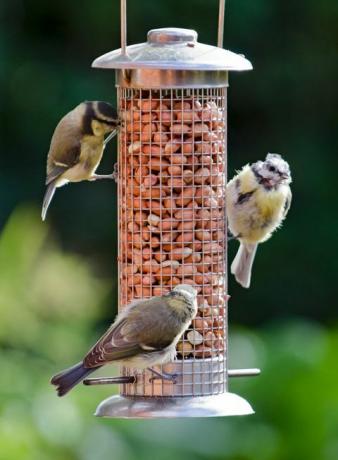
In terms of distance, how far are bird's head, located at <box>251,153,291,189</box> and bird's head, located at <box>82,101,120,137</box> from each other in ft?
2.57

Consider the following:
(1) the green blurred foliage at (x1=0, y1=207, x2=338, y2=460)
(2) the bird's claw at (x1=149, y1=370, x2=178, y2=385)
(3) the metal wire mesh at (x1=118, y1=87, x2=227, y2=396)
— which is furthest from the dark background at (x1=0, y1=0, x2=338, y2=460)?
(2) the bird's claw at (x1=149, y1=370, x2=178, y2=385)

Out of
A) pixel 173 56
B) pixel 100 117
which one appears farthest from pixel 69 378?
pixel 173 56

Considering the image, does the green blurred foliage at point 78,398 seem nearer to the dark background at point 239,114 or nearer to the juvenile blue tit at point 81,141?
the juvenile blue tit at point 81,141

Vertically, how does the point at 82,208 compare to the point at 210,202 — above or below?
below

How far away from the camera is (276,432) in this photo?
344 inches

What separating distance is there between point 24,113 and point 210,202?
6199 millimetres

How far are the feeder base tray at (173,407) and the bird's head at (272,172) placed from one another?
40.9 inches

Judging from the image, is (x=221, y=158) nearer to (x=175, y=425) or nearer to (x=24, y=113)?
(x=175, y=425)

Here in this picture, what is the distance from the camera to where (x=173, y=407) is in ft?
20.5

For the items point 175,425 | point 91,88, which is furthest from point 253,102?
point 175,425

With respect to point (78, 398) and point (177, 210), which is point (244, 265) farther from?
point (78, 398)

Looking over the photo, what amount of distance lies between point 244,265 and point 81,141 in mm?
973

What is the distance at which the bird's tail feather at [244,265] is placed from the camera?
7227mm

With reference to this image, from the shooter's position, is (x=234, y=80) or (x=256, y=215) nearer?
(x=256, y=215)
